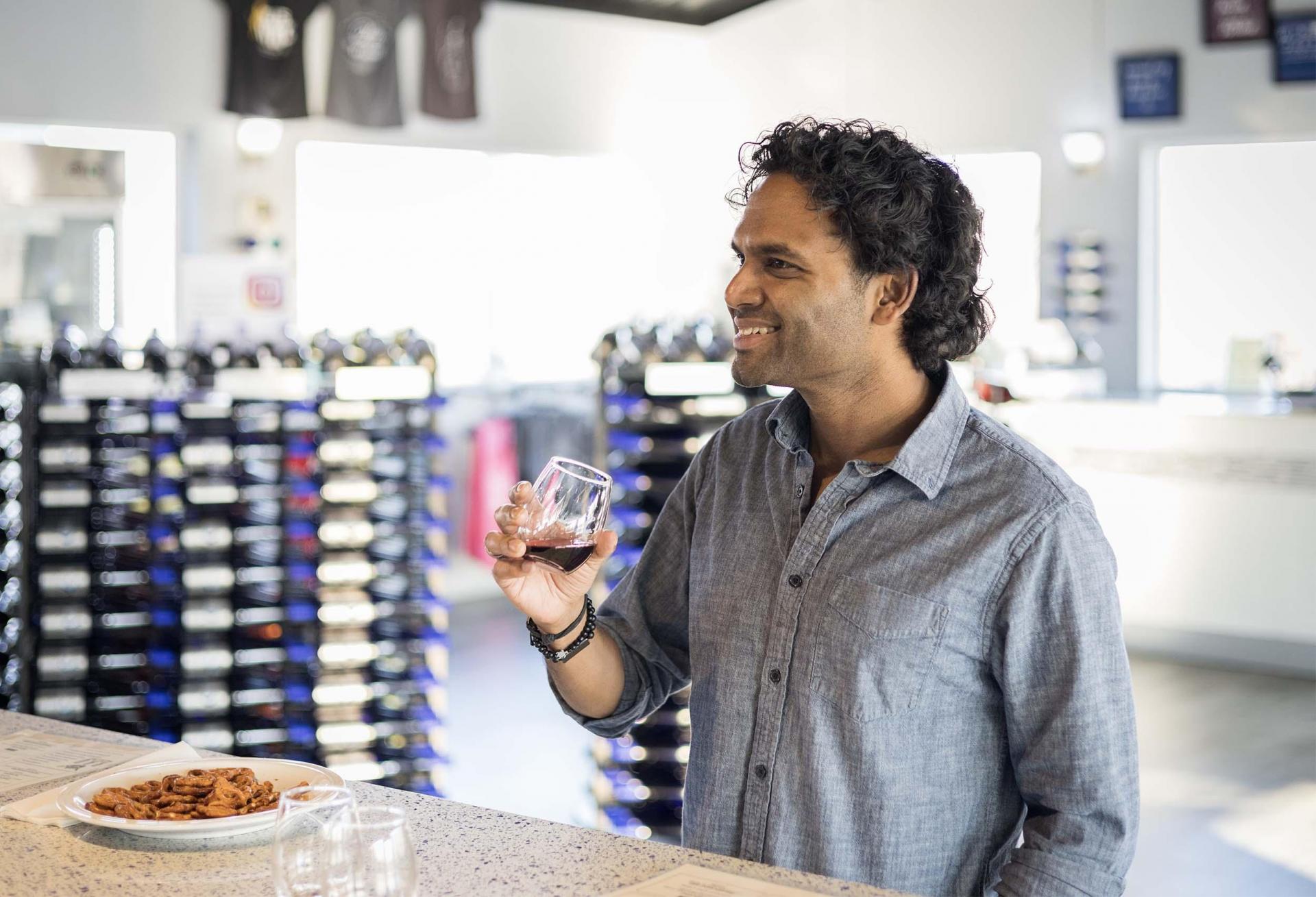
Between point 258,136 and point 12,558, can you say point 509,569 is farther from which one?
point 258,136

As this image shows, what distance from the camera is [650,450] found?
4.07 meters

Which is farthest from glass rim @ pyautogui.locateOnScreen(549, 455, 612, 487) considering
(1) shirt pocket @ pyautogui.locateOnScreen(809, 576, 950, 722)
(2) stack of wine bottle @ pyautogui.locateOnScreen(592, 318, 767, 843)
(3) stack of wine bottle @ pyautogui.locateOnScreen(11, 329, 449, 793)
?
(3) stack of wine bottle @ pyautogui.locateOnScreen(11, 329, 449, 793)

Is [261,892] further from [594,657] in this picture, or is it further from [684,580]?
[684,580]

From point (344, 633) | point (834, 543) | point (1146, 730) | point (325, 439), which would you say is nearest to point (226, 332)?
point (325, 439)

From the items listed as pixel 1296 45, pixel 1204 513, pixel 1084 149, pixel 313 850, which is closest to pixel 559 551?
pixel 313 850

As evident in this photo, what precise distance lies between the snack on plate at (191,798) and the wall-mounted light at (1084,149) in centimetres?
883

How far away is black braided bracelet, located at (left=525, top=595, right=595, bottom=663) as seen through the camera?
1.86 meters

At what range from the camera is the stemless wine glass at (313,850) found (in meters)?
1.02

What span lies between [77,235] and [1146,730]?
610cm

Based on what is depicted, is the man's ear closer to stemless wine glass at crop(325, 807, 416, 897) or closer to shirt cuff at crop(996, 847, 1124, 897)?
shirt cuff at crop(996, 847, 1124, 897)

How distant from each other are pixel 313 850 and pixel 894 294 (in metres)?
1.11

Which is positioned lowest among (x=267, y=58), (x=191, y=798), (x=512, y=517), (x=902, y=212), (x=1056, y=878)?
(x=1056, y=878)

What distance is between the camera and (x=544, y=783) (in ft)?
17.5

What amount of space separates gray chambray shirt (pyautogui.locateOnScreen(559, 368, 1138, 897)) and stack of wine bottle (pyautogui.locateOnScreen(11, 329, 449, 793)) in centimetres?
285
